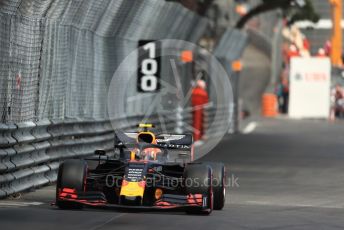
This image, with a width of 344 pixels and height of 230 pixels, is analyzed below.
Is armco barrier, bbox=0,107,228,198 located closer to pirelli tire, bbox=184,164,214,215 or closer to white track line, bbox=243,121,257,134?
pirelli tire, bbox=184,164,214,215

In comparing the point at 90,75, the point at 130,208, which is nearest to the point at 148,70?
the point at 90,75

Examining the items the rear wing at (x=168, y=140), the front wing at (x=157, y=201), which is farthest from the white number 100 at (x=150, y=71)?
the front wing at (x=157, y=201)

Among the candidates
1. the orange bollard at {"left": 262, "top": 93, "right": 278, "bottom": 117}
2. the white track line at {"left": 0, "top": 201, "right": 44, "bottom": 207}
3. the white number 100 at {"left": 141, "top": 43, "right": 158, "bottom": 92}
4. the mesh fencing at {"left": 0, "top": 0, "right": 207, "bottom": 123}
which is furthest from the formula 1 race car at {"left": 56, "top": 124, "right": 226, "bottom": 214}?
the orange bollard at {"left": 262, "top": 93, "right": 278, "bottom": 117}

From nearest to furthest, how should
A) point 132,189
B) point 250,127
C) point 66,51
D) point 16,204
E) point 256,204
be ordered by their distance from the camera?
point 132,189 < point 16,204 < point 256,204 < point 66,51 < point 250,127

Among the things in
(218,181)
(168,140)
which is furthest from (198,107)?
(218,181)

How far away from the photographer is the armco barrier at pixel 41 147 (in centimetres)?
1410

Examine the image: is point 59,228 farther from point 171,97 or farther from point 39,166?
point 171,97

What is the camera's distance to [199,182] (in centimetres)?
1244

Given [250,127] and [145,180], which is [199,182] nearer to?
[145,180]

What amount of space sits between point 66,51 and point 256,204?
165 inches

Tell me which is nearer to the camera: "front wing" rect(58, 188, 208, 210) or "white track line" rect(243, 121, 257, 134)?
"front wing" rect(58, 188, 208, 210)

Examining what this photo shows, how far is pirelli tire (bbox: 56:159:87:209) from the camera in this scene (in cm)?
1240

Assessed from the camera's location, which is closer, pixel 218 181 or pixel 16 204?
pixel 218 181

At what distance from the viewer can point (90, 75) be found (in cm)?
1942
